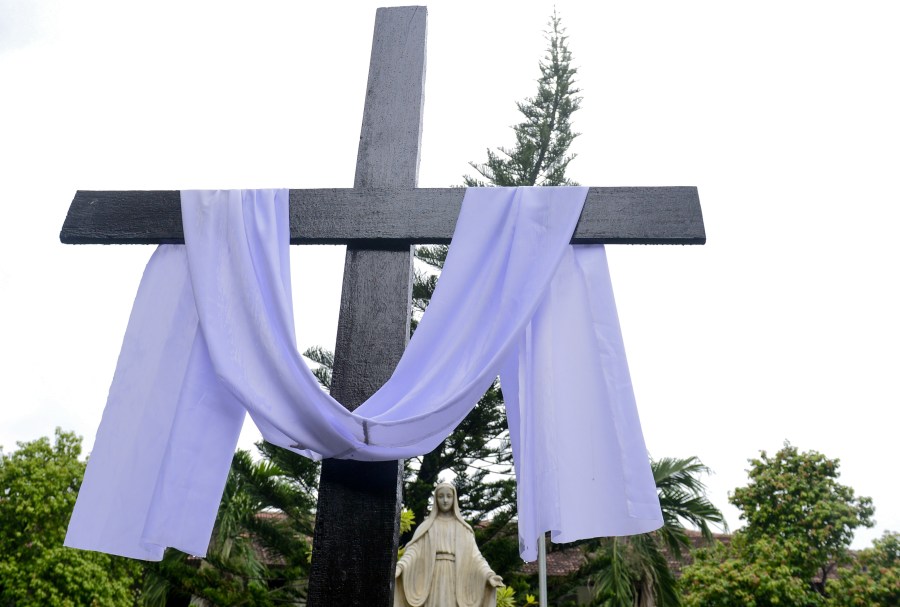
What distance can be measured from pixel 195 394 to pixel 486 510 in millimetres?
8713

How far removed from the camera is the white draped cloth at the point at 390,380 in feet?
6.39

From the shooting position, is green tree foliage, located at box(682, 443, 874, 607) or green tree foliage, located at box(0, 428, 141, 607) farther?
green tree foliage, located at box(0, 428, 141, 607)

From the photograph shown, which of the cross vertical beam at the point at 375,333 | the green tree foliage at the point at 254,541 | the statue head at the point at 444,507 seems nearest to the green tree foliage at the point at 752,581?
the green tree foliage at the point at 254,541

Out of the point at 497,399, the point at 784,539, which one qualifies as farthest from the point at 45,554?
the point at 784,539

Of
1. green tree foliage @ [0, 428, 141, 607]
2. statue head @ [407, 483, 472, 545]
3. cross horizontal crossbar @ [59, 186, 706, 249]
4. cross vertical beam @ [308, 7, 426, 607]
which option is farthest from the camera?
green tree foliage @ [0, 428, 141, 607]

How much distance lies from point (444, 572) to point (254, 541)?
666cm

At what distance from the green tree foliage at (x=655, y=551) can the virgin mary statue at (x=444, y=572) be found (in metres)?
5.59

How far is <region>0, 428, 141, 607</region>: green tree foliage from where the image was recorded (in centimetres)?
1091

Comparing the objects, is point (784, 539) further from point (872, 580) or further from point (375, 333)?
point (375, 333)

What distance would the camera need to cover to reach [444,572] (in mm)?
4391

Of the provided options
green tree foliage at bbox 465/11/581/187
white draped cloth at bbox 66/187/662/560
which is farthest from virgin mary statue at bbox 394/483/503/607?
green tree foliage at bbox 465/11/581/187

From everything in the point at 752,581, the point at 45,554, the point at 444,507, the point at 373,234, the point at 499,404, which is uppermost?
the point at 499,404

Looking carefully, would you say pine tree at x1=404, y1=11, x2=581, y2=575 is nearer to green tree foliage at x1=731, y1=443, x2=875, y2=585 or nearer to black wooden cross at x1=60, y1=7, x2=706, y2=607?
green tree foliage at x1=731, y1=443, x2=875, y2=585

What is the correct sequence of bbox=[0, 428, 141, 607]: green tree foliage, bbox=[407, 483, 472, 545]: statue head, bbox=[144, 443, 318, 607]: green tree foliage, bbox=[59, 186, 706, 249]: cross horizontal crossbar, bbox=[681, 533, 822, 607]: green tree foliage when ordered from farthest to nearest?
bbox=[0, 428, 141, 607]: green tree foliage, bbox=[144, 443, 318, 607]: green tree foliage, bbox=[681, 533, 822, 607]: green tree foliage, bbox=[407, 483, 472, 545]: statue head, bbox=[59, 186, 706, 249]: cross horizontal crossbar
